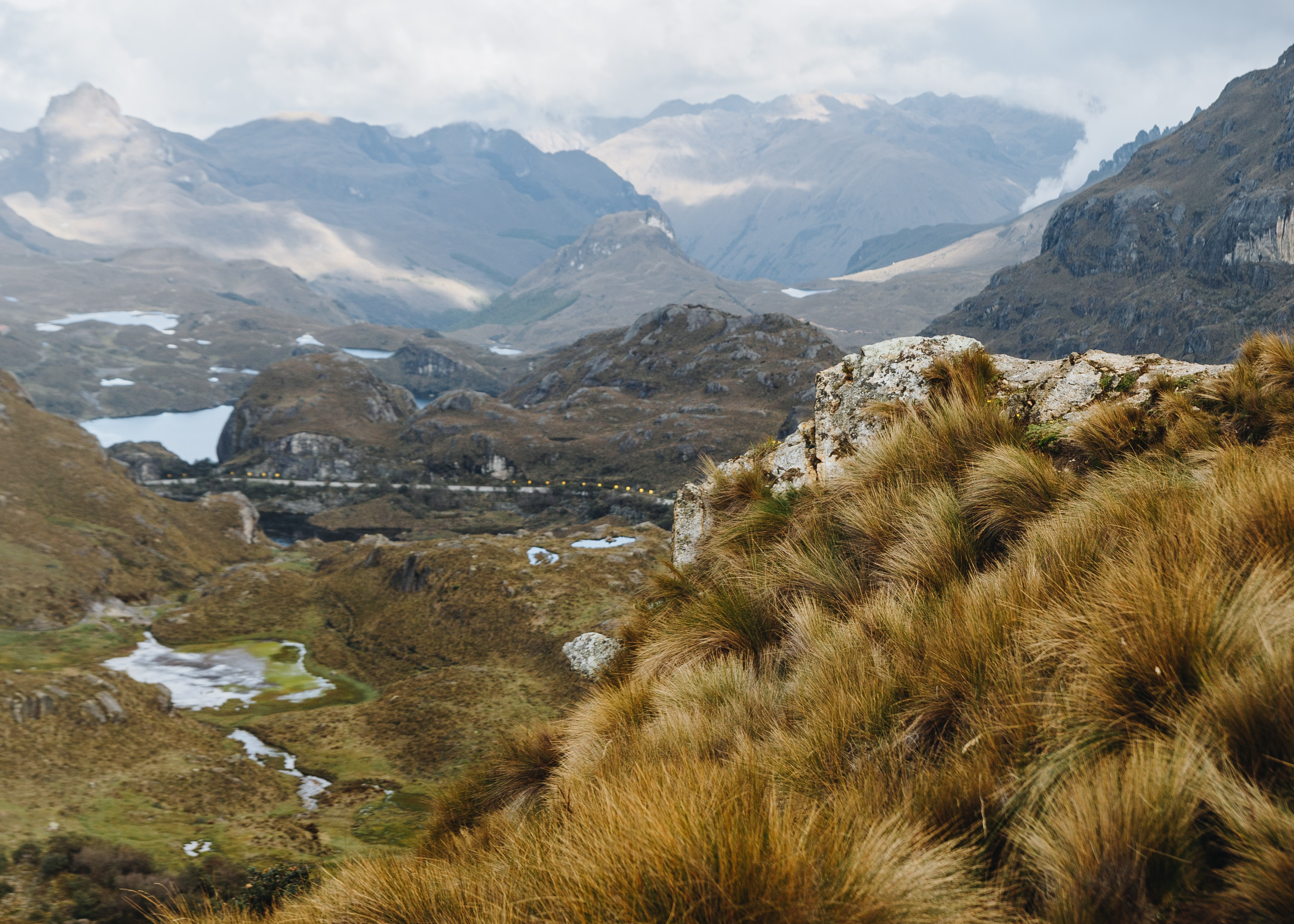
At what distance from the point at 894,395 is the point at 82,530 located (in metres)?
79.1

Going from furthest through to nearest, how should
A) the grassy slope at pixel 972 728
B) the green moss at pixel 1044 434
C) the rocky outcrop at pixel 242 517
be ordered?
the rocky outcrop at pixel 242 517 → the green moss at pixel 1044 434 → the grassy slope at pixel 972 728

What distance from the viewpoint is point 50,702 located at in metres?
31.8

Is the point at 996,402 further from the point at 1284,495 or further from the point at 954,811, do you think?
the point at 954,811

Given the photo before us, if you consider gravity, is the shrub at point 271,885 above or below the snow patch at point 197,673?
above

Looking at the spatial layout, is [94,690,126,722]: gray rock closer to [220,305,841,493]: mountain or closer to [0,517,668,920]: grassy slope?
[0,517,668,920]: grassy slope

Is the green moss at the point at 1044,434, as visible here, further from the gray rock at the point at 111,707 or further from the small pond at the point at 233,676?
the small pond at the point at 233,676

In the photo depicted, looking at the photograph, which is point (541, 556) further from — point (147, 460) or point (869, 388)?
point (147, 460)

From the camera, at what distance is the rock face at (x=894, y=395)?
804 cm

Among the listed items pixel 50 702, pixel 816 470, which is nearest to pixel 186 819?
pixel 50 702

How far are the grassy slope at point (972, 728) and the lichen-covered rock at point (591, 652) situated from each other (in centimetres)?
318

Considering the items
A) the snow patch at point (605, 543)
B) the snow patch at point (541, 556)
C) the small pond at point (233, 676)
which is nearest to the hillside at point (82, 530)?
the small pond at point (233, 676)

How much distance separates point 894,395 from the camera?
32.8 ft

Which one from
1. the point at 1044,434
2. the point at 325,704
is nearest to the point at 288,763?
the point at 325,704


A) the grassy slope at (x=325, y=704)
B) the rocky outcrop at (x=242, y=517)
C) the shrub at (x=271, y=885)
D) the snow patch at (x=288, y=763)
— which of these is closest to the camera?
the shrub at (x=271, y=885)
